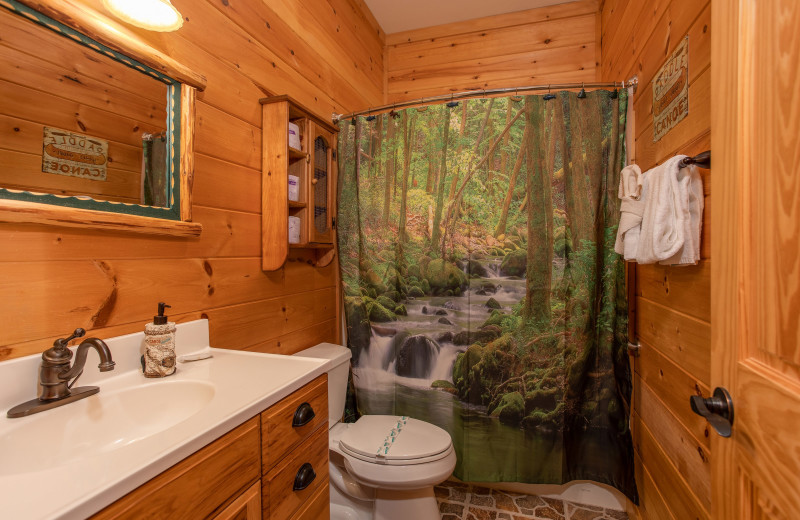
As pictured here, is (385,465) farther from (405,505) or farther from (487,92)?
(487,92)

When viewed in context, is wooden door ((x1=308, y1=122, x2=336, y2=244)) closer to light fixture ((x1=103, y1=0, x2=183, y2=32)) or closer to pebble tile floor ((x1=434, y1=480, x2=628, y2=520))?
light fixture ((x1=103, y1=0, x2=183, y2=32))

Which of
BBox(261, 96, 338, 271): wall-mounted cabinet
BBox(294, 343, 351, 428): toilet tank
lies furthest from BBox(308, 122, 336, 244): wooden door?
BBox(294, 343, 351, 428): toilet tank

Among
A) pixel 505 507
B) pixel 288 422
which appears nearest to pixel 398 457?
pixel 288 422

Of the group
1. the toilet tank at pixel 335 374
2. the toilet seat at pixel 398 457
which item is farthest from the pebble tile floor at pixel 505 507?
the toilet tank at pixel 335 374

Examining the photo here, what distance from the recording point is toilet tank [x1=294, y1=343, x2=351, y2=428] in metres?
1.61

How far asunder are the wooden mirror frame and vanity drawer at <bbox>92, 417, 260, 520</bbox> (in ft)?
1.98

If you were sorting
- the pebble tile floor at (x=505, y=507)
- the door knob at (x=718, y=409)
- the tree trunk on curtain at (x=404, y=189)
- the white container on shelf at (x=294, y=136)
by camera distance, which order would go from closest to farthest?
the door knob at (x=718, y=409) → the white container on shelf at (x=294, y=136) → the pebble tile floor at (x=505, y=507) → the tree trunk on curtain at (x=404, y=189)

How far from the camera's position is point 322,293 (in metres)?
1.83

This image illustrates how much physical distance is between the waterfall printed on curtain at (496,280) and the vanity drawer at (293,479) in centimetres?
86

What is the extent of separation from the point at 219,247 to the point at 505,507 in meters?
1.81

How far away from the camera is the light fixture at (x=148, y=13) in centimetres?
86

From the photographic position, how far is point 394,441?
1.43 metres

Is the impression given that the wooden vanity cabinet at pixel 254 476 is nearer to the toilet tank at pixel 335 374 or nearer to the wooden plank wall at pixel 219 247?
the wooden plank wall at pixel 219 247

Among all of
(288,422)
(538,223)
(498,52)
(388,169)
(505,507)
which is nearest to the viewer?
(288,422)
